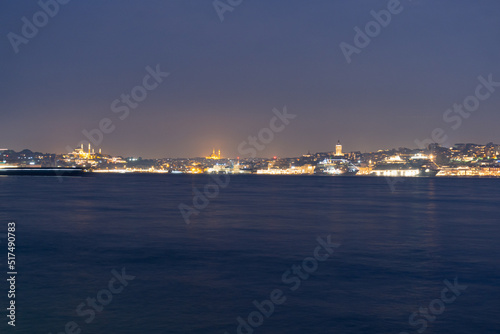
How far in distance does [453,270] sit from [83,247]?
1592cm

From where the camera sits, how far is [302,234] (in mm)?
28281

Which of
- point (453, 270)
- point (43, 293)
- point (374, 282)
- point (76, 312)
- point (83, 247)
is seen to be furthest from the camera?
point (83, 247)

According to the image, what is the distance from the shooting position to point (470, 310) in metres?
13.2

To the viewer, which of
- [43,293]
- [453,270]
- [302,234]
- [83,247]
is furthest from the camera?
[302,234]

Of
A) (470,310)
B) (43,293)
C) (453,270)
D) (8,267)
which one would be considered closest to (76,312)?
(43,293)

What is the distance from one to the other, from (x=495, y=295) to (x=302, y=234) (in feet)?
46.8

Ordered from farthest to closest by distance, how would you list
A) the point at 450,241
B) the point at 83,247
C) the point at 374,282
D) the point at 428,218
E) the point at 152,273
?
the point at 428,218 < the point at 450,241 < the point at 83,247 < the point at 152,273 < the point at 374,282

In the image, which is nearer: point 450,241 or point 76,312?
point 76,312

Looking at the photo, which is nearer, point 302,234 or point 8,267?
point 8,267

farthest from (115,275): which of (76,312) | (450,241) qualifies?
(450,241)

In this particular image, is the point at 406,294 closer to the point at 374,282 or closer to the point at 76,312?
the point at 374,282

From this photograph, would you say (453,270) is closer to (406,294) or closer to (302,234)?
(406,294)

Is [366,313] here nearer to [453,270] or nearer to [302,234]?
[453,270]

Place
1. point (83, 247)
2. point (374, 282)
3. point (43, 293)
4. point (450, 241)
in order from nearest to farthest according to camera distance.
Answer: point (43, 293) → point (374, 282) → point (83, 247) → point (450, 241)
